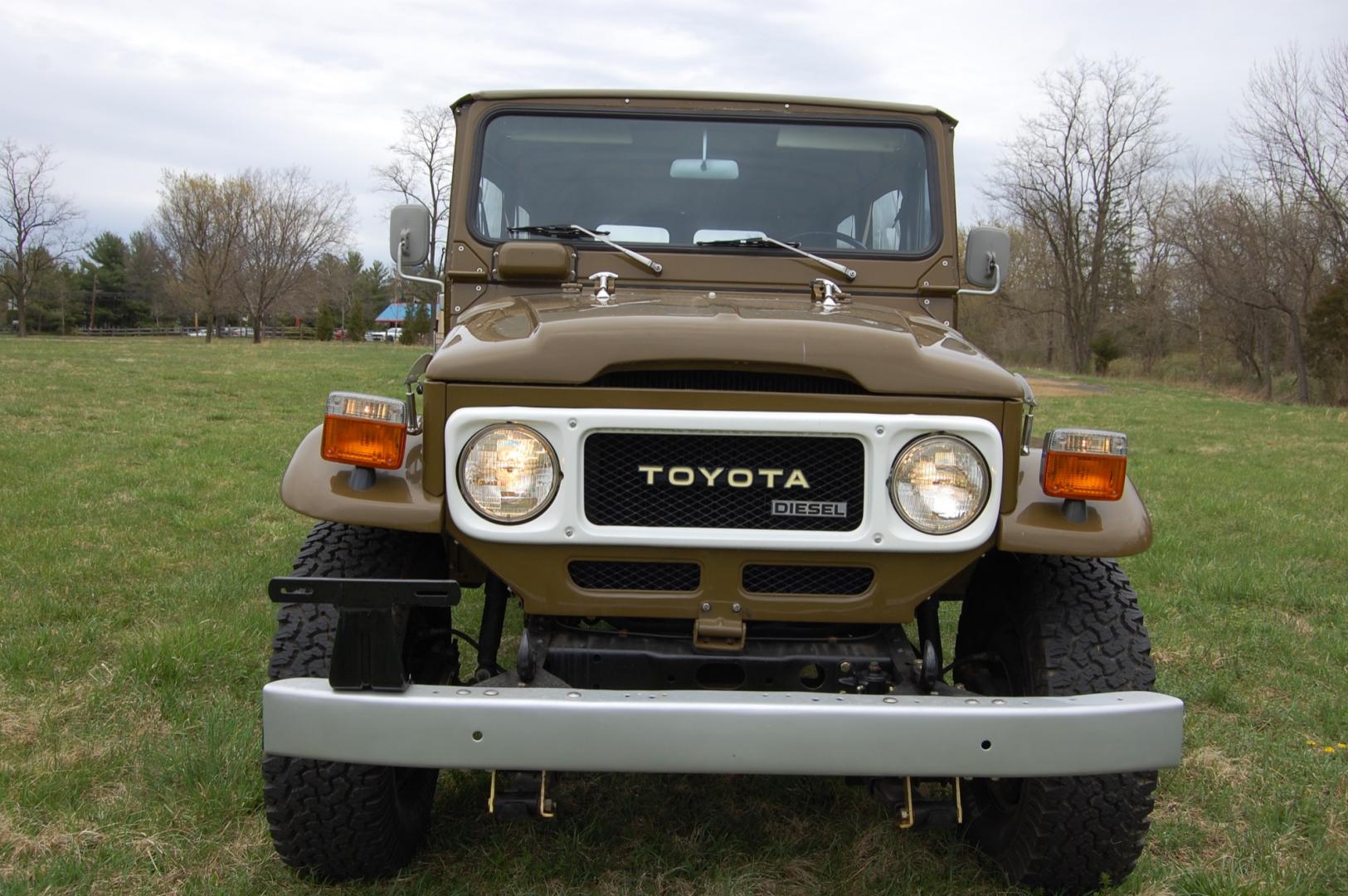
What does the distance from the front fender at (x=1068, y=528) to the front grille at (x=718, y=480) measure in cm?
34

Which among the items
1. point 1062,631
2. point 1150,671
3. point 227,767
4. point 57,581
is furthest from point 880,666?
point 57,581

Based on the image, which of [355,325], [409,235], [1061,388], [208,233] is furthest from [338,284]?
[409,235]

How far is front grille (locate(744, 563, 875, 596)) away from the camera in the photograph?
7.51 ft

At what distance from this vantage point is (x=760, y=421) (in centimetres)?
210

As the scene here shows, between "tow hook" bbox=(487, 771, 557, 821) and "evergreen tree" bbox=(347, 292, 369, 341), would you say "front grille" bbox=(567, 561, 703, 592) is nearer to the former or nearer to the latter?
"tow hook" bbox=(487, 771, 557, 821)

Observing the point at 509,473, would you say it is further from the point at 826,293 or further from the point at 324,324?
the point at 324,324

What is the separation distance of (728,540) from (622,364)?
418 mm

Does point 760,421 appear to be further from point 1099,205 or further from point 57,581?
point 1099,205

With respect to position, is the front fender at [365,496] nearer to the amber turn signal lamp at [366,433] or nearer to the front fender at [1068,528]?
the amber turn signal lamp at [366,433]

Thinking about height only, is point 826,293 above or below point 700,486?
above

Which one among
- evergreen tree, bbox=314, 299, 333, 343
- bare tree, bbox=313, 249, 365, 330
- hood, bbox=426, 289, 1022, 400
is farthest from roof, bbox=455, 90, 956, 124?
evergreen tree, bbox=314, 299, 333, 343

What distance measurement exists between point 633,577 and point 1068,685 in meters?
1.00

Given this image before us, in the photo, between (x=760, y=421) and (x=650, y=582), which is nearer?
(x=760, y=421)

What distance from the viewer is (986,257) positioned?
11.4 feet
